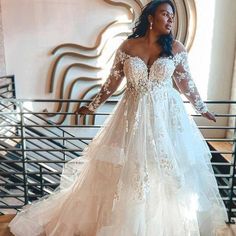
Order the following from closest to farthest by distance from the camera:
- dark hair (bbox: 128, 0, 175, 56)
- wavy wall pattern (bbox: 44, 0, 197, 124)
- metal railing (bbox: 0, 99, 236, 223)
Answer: dark hair (bbox: 128, 0, 175, 56) → metal railing (bbox: 0, 99, 236, 223) → wavy wall pattern (bbox: 44, 0, 197, 124)

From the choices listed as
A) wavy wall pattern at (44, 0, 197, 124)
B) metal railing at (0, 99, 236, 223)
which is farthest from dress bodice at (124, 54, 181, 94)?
wavy wall pattern at (44, 0, 197, 124)

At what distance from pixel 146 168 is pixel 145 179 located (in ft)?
0.19

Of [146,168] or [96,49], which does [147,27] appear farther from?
[96,49]

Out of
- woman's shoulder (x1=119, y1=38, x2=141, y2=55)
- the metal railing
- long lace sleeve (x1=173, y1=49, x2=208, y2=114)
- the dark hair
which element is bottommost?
the metal railing

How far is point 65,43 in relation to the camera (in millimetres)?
4512

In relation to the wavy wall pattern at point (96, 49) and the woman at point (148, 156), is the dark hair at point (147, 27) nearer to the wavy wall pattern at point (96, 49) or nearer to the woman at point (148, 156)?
the woman at point (148, 156)

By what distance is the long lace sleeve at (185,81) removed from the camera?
1627 mm

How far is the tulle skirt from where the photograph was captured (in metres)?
1.58

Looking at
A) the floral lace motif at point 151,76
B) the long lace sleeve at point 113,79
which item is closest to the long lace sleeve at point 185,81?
the floral lace motif at point 151,76

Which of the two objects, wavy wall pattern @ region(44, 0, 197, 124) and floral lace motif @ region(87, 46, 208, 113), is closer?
floral lace motif @ region(87, 46, 208, 113)

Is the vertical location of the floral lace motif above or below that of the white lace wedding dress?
above

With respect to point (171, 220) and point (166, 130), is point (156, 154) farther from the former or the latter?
point (171, 220)

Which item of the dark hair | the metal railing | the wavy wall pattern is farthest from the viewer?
the wavy wall pattern

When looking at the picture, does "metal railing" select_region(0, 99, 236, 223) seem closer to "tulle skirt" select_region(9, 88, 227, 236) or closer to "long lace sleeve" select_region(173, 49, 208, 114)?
"long lace sleeve" select_region(173, 49, 208, 114)
